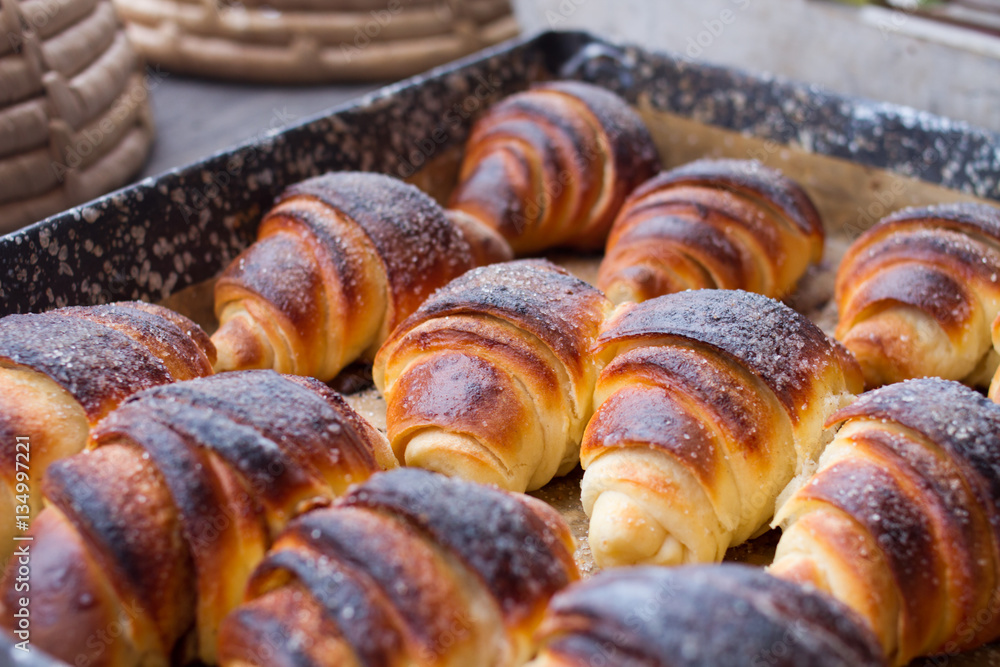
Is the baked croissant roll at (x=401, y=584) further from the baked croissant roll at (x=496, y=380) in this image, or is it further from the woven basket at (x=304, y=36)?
the woven basket at (x=304, y=36)

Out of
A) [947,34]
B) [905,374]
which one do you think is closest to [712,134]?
[947,34]

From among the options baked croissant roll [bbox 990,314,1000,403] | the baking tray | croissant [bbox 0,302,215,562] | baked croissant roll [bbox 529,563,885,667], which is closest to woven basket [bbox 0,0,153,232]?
the baking tray

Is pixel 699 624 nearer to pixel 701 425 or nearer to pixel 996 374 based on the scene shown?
pixel 701 425

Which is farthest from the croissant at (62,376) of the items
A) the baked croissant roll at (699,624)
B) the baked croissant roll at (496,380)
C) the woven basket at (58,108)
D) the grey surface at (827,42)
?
the grey surface at (827,42)

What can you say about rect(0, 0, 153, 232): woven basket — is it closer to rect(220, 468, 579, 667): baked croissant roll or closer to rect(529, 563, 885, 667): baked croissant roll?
rect(220, 468, 579, 667): baked croissant roll

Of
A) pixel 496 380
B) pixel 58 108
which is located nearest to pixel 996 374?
pixel 496 380

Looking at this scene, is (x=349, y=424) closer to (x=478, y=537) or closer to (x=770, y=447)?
(x=478, y=537)

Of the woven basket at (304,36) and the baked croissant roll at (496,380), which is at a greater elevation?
the woven basket at (304,36)
